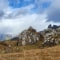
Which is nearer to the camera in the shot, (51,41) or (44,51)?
(44,51)

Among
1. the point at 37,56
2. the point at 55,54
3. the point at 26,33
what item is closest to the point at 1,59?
the point at 37,56

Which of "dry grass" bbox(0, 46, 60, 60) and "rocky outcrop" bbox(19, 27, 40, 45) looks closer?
"dry grass" bbox(0, 46, 60, 60)

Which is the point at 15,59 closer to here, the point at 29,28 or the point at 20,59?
the point at 20,59

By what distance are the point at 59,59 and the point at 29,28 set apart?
199 ft

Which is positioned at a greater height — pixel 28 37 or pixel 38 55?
pixel 28 37

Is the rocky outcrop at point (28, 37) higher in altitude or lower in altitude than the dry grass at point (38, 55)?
higher

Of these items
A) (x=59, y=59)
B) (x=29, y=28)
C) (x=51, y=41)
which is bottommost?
(x=59, y=59)

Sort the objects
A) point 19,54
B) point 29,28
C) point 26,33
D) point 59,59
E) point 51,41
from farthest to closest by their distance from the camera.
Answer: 1. point 29,28
2. point 26,33
3. point 51,41
4. point 19,54
5. point 59,59

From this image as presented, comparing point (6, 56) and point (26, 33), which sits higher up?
point (26, 33)

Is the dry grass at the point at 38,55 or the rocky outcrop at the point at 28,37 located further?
the rocky outcrop at the point at 28,37

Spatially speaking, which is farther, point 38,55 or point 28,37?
point 28,37

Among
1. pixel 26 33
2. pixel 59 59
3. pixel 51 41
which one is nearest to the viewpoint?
pixel 59 59

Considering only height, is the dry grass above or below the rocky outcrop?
below

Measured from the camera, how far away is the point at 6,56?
32781 mm
